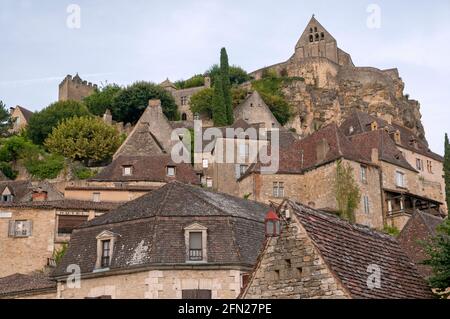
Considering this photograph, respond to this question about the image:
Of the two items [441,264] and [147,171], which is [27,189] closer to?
[147,171]

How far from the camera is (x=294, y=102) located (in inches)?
4218

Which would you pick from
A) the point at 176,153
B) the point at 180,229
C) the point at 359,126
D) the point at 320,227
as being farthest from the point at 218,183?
the point at 320,227

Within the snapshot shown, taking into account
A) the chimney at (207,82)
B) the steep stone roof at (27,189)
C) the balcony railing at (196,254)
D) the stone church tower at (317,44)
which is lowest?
the balcony railing at (196,254)

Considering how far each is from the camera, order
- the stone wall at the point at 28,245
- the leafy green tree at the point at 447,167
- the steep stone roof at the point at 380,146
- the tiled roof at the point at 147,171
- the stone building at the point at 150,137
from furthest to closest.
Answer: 1. the stone building at the point at 150,137
2. the steep stone roof at the point at 380,146
3. the tiled roof at the point at 147,171
4. the leafy green tree at the point at 447,167
5. the stone wall at the point at 28,245

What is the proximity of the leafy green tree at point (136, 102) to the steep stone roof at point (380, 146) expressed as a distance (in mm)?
36197

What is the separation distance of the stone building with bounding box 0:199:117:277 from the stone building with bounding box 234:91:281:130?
1726 inches

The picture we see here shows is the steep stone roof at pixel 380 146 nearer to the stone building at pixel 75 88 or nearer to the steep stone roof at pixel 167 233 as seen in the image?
the steep stone roof at pixel 167 233

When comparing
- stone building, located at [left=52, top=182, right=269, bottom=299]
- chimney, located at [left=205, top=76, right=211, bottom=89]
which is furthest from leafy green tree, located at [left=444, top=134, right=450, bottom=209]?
chimney, located at [left=205, top=76, right=211, bottom=89]

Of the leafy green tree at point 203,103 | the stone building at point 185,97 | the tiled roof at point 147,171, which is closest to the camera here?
the tiled roof at point 147,171

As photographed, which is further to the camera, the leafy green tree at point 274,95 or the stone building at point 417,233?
the leafy green tree at point 274,95

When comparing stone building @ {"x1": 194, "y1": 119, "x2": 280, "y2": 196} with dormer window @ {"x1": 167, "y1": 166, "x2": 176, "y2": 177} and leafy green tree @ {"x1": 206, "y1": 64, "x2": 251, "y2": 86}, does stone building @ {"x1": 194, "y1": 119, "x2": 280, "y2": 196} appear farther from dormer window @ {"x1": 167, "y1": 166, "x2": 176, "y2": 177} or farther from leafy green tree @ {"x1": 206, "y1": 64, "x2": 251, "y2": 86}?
leafy green tree @ {"x1": 206, "y1": 64, "x2": 251, "y2": 86}

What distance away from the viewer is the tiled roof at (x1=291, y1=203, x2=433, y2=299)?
16234mm

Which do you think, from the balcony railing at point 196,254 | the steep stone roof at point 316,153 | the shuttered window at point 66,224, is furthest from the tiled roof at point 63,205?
the balcony railing at point 196,254

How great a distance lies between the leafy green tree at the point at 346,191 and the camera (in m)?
59.7
